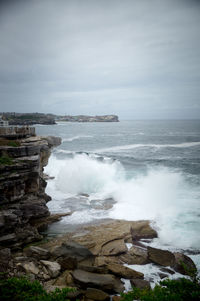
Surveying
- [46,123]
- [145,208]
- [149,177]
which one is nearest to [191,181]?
[149,177]

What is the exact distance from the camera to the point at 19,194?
17344mm

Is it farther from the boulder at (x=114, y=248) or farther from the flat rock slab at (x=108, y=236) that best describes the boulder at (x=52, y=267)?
the boulder at (x=114, y=248)

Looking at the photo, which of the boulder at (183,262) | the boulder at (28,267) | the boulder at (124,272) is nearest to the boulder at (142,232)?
the boulder at (183,262)

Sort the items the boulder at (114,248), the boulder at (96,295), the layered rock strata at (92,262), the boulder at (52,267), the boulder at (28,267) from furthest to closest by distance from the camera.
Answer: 1. the boulder at (114,248)
2. the boulder at (52,267)
3. the boulder at (28,267)
4. the layered rock strata at (92,262)
5. the boulder at (96,295)

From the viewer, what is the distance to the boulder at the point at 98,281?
10461mm

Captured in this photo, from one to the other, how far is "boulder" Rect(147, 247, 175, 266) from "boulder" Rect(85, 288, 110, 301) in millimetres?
4591

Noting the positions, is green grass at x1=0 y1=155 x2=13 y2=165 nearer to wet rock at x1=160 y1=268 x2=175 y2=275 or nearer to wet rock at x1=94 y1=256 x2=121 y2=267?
wet rock at x1=94 y1=256 x2=121 y2=267

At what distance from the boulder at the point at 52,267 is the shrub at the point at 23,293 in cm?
312

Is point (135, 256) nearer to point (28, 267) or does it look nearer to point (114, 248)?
point (114, 248)

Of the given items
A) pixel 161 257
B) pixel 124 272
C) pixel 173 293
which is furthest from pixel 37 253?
pixel 173 293

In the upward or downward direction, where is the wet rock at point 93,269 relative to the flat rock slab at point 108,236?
upward

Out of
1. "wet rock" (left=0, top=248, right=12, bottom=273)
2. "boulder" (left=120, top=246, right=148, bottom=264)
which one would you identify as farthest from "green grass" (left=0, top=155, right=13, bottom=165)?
"boulder" (left=120, top=246, right=148, bottom=264)

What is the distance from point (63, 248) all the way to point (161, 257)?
6.22 metres

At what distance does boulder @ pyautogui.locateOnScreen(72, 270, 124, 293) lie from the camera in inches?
412
